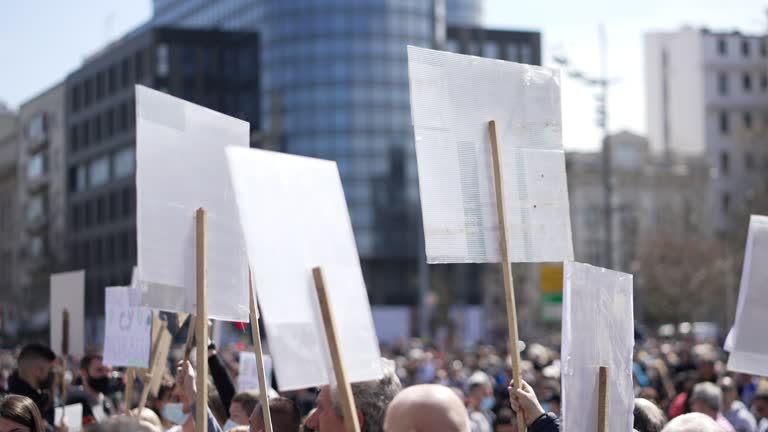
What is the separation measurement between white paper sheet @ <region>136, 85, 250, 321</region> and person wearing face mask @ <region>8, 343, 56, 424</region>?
2549 mm

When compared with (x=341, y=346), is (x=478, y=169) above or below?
above

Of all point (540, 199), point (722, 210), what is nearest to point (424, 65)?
point (540, 199)

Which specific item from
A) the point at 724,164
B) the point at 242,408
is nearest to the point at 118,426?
the point at 242,408

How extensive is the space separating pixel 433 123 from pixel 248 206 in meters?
1.10

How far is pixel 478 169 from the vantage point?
4918mm

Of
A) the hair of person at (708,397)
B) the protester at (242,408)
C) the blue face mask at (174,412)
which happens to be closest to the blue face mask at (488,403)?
the hair of person at (708,397)

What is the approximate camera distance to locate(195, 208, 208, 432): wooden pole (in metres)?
4.18

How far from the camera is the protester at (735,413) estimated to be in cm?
1041

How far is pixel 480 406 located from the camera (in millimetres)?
14602

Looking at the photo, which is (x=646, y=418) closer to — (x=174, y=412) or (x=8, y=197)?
(x=174, y=412)

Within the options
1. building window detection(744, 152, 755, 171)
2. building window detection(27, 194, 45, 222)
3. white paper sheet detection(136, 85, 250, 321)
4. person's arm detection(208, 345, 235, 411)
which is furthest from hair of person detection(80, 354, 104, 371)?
building window detection(744, 152, 755, 171)

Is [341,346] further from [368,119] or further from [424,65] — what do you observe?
[368,119]

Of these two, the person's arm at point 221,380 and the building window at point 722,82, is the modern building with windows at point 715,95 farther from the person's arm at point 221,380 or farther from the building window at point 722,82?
the person's arm at point 221,380

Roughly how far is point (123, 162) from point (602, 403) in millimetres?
75474
